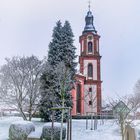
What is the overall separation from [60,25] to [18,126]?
43.2 ft

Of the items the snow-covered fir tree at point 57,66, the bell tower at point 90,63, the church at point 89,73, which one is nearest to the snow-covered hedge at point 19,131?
the snow-covered fir tree at point 57,66

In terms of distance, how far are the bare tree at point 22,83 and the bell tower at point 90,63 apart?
47.2 feet

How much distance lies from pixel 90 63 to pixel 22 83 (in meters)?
20.0

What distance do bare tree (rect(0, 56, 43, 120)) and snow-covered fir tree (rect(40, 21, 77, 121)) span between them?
684 millimetres

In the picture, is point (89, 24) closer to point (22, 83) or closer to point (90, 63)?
point (90, 63)

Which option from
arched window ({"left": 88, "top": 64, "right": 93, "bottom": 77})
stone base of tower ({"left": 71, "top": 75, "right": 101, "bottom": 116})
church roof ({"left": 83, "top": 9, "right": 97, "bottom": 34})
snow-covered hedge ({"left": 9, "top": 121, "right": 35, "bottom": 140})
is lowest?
snow-covered hedge ({"left": 9, "top": 121, "right": 35, "bottom": 140})

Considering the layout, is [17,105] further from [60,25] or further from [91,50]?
[91,50]

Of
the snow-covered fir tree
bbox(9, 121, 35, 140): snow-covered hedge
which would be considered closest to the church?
the snow-covered fir tree

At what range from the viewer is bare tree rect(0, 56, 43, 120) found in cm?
2173

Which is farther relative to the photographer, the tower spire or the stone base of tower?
the tower spire

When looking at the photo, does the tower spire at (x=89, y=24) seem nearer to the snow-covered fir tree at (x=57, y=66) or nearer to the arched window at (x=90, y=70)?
the arched window at (x=90, y=70)

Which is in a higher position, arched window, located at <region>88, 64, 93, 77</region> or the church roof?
the church roof

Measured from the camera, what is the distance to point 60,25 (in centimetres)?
2489

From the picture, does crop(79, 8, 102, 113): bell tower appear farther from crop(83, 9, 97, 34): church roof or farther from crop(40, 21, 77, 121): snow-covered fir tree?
crop(40, 21, 77, 121): snow-covered fir tree
